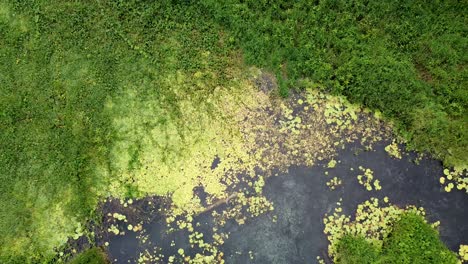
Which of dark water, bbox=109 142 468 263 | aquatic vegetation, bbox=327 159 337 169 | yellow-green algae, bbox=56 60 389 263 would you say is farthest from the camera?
aquatic vegetation, bbox=327 159 337 169

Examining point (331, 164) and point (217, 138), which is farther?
point (217, 138)

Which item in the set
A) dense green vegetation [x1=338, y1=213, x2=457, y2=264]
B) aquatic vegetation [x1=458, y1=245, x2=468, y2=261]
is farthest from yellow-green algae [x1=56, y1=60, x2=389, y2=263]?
aquatic vegetation [x1=458, y1=245, x2=468, y2=261]

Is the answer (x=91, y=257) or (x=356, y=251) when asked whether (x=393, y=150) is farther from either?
(x=91, y=257)

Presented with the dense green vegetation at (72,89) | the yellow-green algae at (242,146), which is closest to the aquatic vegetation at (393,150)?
the yellow-green algae at (242,146)

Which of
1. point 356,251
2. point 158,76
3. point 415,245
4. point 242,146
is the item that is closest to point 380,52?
point 242,146

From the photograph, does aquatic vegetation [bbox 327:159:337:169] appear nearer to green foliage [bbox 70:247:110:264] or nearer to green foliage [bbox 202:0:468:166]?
green foliage [bbox 202:0:468:166]

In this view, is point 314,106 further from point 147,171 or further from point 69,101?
point 69,101

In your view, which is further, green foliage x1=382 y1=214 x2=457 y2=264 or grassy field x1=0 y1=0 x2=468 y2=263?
grassy field x1=0 y1=0 x2=468 y2=263
